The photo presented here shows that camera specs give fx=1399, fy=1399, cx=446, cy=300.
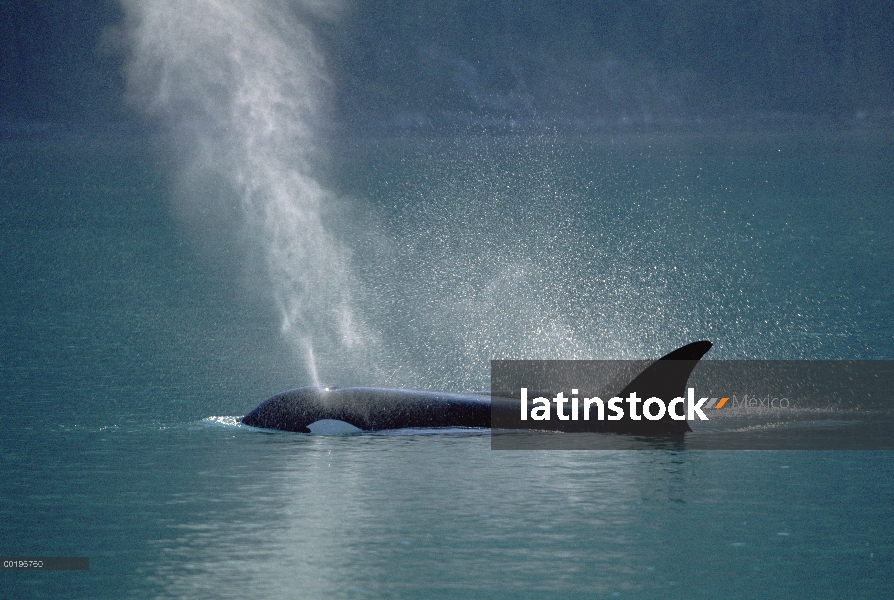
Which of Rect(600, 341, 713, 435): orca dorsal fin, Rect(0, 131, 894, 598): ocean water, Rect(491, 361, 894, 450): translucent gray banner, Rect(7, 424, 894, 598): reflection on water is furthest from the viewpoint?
Rect(491, 361, 894, 450): translucent gray banner

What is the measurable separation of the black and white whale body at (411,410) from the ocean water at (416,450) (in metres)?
0.56

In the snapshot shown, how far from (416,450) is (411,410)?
6.48 ft

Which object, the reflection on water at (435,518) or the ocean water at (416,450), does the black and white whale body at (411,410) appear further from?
the reflection on water at (435,518)

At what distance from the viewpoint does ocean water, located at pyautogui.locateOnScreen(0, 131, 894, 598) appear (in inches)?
691

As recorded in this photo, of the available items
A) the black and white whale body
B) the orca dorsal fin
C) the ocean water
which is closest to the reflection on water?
the ocean water

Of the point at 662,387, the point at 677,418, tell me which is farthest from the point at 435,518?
the point at 677,418

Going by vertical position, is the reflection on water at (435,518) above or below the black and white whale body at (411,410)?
below

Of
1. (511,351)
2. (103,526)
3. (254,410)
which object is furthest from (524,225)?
(103,526)

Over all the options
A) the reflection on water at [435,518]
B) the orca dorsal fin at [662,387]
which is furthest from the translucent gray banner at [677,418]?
the reflection on water at [435,518]

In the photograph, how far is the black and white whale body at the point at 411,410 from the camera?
2569cm

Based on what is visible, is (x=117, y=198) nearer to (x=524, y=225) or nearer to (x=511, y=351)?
(x=524, y=225)

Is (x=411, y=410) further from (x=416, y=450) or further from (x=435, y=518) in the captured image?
(x=435, y=518)

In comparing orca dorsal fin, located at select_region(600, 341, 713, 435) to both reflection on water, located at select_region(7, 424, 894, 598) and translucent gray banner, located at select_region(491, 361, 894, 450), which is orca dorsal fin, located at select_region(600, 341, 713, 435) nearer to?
translucent gray banner, located at select_region(491, 361, 894, 450)

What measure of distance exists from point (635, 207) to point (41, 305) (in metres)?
73.3
